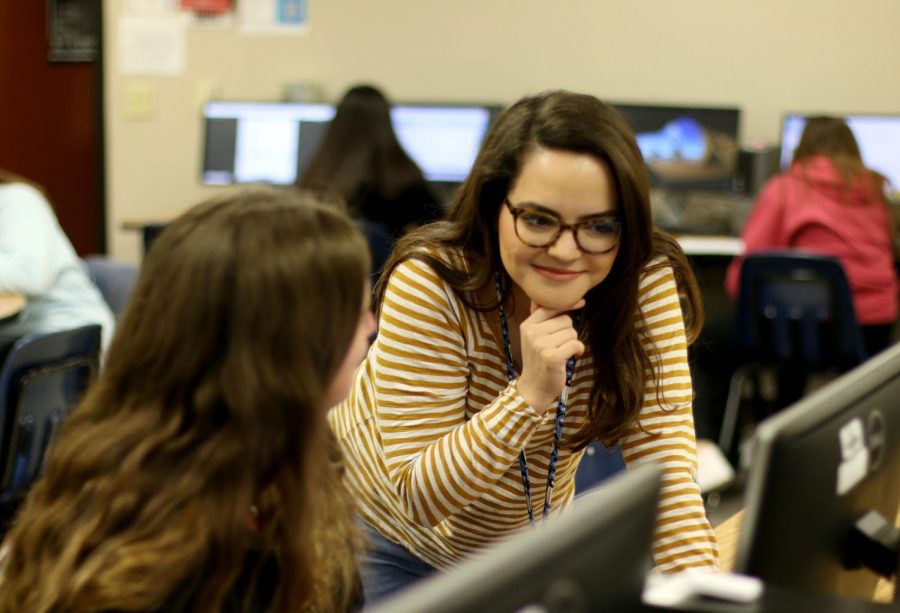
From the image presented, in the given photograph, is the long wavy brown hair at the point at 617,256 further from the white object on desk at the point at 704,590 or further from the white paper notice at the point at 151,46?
the white paper notice at the point at 151,46

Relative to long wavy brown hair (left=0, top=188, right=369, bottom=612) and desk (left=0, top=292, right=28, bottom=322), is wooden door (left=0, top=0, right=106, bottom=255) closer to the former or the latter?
desk (left=0, top=292, right=28, bottom=322)

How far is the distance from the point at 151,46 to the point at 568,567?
530 cm

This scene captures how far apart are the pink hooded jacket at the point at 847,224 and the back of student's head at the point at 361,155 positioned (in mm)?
1279

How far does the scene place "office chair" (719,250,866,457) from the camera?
3.89 meters

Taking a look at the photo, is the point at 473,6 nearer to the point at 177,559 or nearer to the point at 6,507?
the point at 6,507

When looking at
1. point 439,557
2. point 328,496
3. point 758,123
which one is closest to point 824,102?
point 758,123

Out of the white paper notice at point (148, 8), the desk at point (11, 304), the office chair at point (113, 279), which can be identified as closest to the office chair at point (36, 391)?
the desk at point (11, 304)

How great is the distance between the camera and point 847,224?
4.25 metres

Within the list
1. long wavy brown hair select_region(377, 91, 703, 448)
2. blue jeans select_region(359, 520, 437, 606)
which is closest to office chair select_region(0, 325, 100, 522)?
blue jeans select_region(359, 520, 437, 606)

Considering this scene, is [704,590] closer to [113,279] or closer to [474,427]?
[474,427]

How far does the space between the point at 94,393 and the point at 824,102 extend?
4.49 metres

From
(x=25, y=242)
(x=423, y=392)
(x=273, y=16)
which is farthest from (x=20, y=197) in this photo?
(x=273, y=16)

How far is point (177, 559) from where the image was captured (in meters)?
1.00

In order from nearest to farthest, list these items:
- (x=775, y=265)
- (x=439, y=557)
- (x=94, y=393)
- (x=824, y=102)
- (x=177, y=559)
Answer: (x=177, y=559) → (x=94, y=393) → (x=439, y=557) → (x=775, y=265) → (x=824, y=102)
